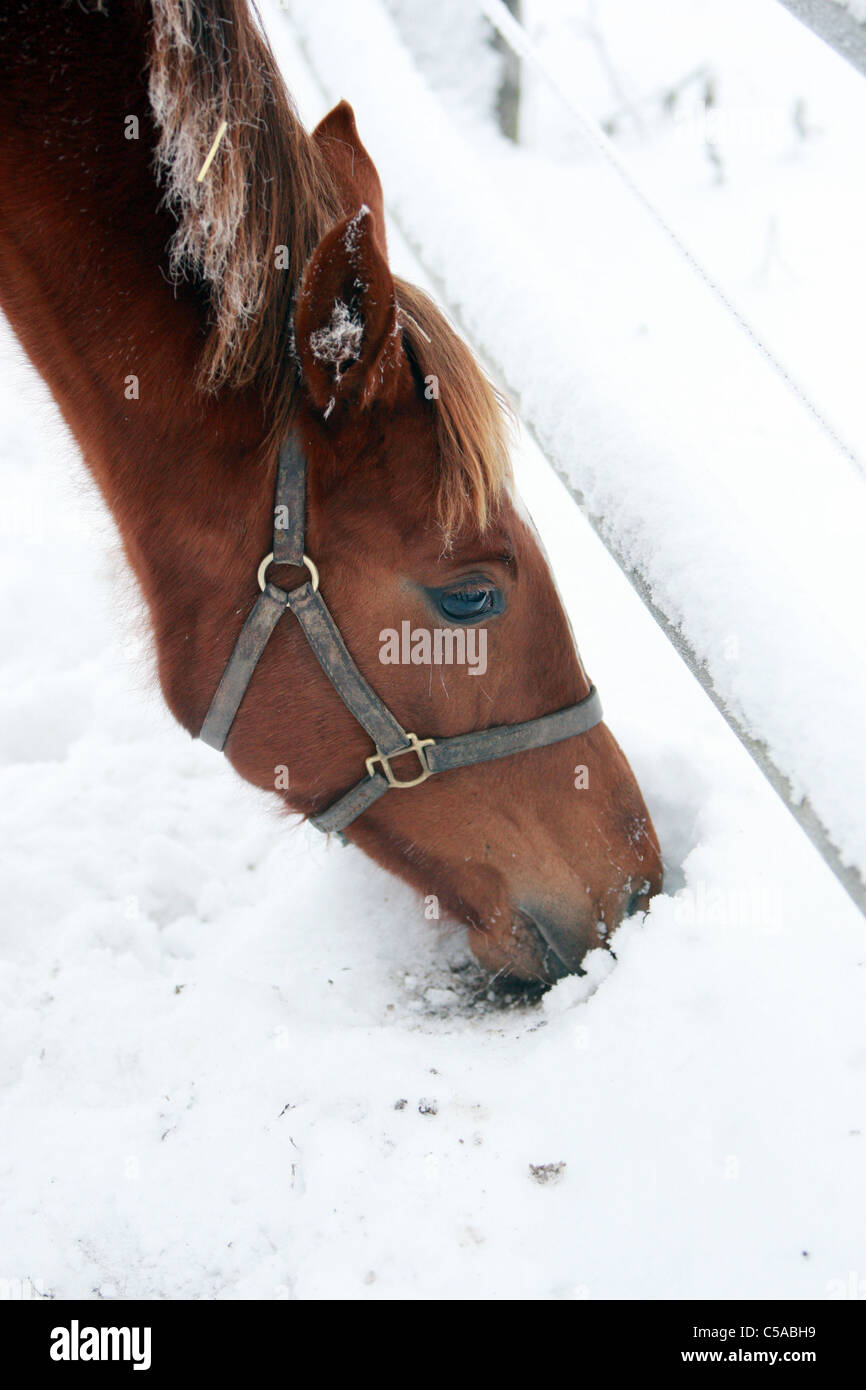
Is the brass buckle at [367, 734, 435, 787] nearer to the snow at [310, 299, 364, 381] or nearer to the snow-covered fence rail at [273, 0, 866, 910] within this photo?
the snow-covered fence rail at [273, 0, 866, 910]

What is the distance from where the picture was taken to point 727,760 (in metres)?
2.35

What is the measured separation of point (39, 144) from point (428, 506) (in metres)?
0.83

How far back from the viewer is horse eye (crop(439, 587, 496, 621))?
5.30ft

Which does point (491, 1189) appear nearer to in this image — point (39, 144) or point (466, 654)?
point (466, 654)

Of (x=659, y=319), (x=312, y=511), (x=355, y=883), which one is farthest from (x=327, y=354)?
(x=659, y=319)

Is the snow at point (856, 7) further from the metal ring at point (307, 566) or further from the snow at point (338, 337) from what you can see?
the metal ring at point (307, 566)

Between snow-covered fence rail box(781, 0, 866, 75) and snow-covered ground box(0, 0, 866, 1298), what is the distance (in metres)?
0.81

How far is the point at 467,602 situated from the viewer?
1638 mm

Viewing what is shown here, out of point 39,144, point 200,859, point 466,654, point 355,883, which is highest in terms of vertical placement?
point 39,144

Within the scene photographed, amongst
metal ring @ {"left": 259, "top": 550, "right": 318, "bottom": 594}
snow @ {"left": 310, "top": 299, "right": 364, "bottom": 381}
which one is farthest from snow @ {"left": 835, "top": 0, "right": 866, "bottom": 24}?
metal ring @ {"left": 259, "top": 550, "right": 318, "bottom": 594}

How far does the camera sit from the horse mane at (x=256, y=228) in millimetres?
1324

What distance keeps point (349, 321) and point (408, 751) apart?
31.0 inches

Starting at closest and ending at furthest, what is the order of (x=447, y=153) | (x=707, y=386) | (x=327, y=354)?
(x=327, y=354) < (x=447, y=153) < (x=707, y=386)

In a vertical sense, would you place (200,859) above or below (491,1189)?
below
